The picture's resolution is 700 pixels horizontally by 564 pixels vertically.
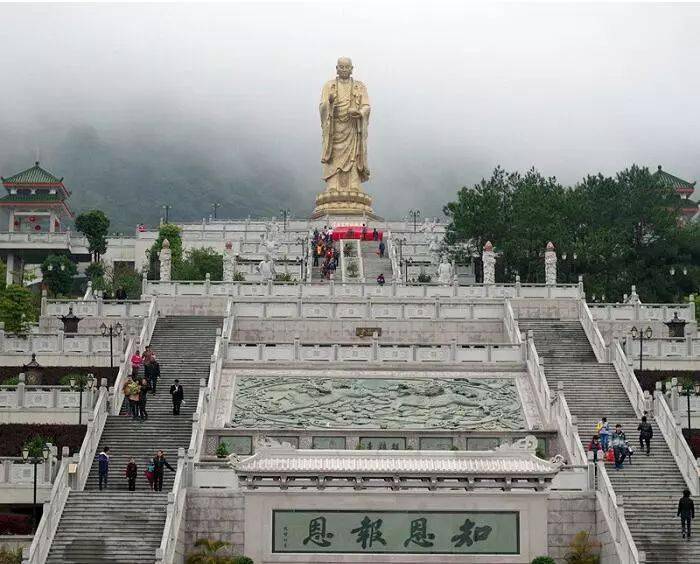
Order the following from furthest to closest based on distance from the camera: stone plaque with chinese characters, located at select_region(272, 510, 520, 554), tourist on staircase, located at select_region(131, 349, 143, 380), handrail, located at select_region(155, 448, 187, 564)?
1. tourist on staircase, located at select_region(131, 349, 143, 380)
2. stone plaque with chinese characters, located at select_region(272, 510, 520, 554)
3. handrail, located at select_region(155, 448, 187, 564)

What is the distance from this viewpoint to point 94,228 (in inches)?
2726

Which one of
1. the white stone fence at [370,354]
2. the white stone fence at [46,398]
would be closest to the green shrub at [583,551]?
the white stone fence at [370,354]

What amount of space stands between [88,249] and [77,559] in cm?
4562

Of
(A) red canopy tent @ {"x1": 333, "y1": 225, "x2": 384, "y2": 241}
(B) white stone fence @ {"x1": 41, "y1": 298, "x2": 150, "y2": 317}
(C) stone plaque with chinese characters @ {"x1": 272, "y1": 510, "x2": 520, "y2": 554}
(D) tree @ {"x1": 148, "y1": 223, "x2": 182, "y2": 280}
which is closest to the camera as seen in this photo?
(C) stone plaque with chinese characters @ {"x1": 272, "y1": 510, "x2": 520, "y2": 554}

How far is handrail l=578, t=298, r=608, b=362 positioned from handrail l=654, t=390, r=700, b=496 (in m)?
5.56

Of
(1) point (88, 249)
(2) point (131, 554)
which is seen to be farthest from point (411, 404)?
(1) point (88, 249)

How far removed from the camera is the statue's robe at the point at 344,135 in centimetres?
6512

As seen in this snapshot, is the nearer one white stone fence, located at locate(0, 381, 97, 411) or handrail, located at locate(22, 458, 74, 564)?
handrail, located at locate(22, 458, 74, 564)

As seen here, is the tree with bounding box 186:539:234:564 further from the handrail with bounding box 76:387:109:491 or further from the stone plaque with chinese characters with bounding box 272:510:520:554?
the handrail with bounding box 76:387:109:491

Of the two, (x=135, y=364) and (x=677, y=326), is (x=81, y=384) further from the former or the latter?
(x=677, y=326)

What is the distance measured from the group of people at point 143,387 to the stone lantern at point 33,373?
247cm

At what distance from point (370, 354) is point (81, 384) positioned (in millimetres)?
7856

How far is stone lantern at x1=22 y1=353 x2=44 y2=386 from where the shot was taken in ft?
122

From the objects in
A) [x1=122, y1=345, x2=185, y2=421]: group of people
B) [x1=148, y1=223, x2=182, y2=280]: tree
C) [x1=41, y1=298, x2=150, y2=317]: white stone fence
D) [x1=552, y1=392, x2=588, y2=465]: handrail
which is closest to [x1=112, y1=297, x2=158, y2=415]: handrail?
[x1=122, y1=345, x2=185, y2=421]: group of people
